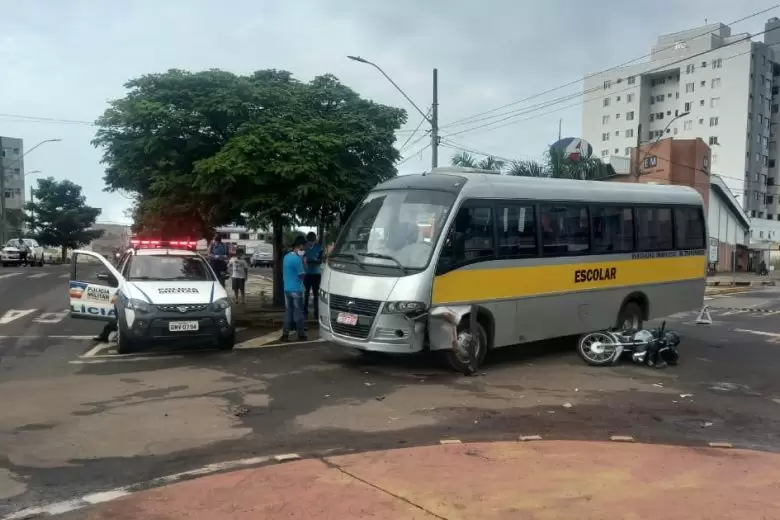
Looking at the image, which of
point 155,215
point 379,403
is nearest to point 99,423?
point 379,403

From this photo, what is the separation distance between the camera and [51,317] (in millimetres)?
15344

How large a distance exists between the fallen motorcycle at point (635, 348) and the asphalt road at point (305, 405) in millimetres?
203

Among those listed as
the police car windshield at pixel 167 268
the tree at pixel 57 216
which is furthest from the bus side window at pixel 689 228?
the tree at pixel 57 216

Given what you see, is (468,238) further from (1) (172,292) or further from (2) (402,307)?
(1) (172,292)

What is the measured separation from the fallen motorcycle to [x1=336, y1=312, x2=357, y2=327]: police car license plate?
386cm

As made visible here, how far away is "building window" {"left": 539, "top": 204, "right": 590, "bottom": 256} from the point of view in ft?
34.5

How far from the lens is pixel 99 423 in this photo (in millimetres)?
6754

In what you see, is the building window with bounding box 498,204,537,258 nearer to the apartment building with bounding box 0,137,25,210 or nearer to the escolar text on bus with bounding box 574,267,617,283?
→ the escolar text on bus with bounding box 574,267,617,283

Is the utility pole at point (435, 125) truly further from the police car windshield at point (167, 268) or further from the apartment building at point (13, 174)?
the apartment building at point (13, 174)

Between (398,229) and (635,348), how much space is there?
4114 mm

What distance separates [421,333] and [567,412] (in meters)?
2.31

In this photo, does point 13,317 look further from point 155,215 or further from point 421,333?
point 421,333

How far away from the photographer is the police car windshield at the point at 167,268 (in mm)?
11336

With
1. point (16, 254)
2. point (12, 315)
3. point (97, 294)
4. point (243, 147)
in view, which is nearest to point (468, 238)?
point (243, 147)
